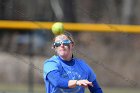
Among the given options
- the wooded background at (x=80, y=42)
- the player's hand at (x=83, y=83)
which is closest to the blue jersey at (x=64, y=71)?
the player's hand at (x=83, y=83)

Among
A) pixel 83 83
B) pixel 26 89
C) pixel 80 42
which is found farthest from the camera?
pixel 80 42

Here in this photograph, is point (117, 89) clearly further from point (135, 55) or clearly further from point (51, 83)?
point (51, 83)

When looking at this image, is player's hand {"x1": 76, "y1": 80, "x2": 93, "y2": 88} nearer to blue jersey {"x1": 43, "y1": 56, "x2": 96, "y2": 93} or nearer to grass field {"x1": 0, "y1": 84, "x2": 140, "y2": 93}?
blue jersey {"x1": 43, "y1": 56, "x2": 96, "y2": 93}

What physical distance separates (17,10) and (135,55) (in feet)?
7.24

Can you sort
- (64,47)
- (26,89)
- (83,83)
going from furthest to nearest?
(26,89) < (64,47) < (83,83)

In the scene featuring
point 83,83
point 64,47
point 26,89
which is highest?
point 64,47

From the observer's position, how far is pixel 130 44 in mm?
11180

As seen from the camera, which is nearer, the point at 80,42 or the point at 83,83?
the point at 83,83

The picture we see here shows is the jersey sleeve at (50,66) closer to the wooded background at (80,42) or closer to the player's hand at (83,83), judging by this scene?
the player's hand at (83,83)

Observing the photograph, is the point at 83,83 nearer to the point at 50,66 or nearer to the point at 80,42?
the point at 50,66

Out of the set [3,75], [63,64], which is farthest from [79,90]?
[3,75]

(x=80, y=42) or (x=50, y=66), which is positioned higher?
(x=80, y=42)

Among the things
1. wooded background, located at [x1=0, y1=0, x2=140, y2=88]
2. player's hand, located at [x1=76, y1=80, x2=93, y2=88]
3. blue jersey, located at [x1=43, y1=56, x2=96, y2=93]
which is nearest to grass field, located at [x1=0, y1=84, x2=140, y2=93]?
wooded background, located at [x1=0, y1=0, x2=140, y2=88]

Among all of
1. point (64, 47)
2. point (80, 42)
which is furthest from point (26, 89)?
point (64, 47)
